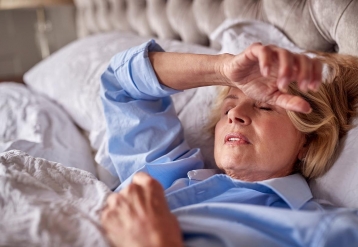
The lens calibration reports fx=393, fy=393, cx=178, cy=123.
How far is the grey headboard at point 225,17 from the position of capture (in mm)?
896

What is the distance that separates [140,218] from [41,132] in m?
0.65

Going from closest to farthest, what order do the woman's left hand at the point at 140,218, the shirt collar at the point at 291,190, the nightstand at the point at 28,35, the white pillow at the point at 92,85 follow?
the woman's left hand at the point at 140,218, the shirt collar at the point at 291,190, the white pillow at the point at 92,85, the nightstand at the point at 28,35

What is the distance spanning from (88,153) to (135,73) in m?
0.34

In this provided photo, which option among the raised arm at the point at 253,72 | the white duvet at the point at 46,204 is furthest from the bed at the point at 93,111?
the raised arm at the point at 253,72

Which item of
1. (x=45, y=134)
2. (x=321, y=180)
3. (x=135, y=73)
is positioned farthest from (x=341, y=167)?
(x=45, y=134)

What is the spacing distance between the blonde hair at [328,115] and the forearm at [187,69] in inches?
6.3

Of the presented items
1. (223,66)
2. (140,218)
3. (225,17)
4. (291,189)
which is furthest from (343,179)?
(225,17)

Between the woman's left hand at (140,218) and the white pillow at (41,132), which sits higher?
the woman's left hand at (140,218)

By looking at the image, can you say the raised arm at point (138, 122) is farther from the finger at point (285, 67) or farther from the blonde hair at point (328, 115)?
the finger at point (285, 67)

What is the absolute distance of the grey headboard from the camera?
896 mm

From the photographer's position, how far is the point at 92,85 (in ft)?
3.98

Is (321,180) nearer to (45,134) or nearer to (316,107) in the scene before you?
(316,107)

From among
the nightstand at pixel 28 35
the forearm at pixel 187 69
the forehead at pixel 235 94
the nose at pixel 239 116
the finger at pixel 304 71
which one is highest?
the finger at pixel 304 71

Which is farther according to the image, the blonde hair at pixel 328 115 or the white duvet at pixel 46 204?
the blonde hair at pixel 328 115
